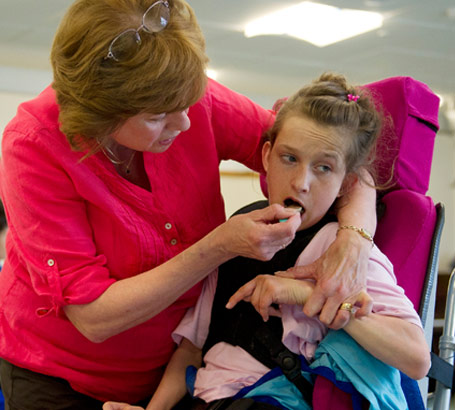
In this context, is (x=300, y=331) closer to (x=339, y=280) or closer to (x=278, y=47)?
(x=339, y=280)

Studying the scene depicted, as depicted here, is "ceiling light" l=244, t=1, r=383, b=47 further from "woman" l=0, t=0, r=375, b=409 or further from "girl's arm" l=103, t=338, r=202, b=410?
"girl's arm" l=103, t=338, r=202, b=410

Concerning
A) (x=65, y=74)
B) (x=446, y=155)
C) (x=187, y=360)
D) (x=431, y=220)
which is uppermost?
(x=65, y=74)

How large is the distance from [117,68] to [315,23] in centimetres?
535

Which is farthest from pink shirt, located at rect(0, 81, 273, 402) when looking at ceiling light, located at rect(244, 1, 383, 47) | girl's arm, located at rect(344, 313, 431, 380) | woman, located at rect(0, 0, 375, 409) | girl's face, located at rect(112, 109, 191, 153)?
ceiling light, located at rect(244, 1, 383, 47)

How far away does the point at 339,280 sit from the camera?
1218mm

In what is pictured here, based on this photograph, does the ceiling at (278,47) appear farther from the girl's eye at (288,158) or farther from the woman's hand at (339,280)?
the woman's hand at (339,280)

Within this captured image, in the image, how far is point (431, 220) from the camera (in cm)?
152

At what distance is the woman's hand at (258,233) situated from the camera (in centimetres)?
115

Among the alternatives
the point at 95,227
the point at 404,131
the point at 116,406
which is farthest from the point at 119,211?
the point at 404,131

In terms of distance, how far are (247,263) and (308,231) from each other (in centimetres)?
18

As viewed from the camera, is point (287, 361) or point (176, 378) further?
point (176, 378)

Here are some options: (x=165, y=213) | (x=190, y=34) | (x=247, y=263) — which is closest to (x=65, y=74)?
(x=190, y=34)

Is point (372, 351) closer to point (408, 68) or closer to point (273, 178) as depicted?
point (273, 178)

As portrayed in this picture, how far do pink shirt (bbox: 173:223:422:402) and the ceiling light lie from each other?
185 inches
